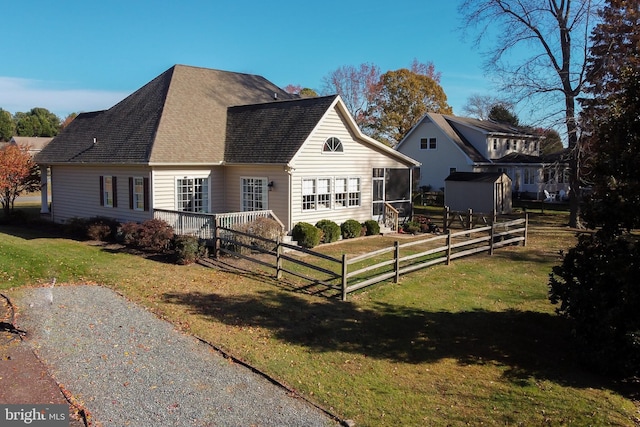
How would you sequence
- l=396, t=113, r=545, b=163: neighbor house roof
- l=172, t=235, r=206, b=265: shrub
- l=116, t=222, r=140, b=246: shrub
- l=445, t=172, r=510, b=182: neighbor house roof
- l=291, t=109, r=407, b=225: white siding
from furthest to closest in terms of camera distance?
1. l=396, t=113, r=545, b=163: neighbor house roof
2. l=445, t=172, r=510, b=182: neighbor house roof
3. l=291, t=109, r=407, b=225: white siding
4. l=116, t=222, r=140, b=246: shrub
5. l=172, t=235, r=206, b=265: shrub

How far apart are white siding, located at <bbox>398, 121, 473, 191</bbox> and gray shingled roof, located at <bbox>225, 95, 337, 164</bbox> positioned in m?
23.2

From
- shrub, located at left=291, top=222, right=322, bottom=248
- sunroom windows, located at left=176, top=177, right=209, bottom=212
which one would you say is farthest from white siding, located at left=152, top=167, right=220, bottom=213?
shrub, located at left=291, top=222, right=322, bottom=248

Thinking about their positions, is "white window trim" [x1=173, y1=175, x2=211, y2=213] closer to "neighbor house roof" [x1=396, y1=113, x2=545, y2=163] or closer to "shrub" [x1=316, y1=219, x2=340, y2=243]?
"shrub" [x1=316, y1=219, x2=340, y2=243]

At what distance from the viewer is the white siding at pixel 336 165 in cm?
2128

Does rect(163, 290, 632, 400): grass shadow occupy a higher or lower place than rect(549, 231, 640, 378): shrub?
lower

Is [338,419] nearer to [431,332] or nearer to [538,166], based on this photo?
[431,332]

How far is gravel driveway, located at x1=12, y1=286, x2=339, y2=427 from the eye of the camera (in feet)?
23.3

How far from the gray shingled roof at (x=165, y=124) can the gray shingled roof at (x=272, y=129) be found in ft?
2.62

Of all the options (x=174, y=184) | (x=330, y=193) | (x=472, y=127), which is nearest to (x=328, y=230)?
(x=330, y=193)

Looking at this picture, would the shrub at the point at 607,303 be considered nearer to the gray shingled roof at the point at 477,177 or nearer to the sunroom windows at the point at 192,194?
the sunroom windows at the point at 192,194

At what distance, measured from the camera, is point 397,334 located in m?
11.0

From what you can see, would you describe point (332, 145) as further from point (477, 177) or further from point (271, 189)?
point (477, 177)

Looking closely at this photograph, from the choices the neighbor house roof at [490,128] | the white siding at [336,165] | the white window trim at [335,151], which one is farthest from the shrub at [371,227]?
the neighbor house roof at [490,128]

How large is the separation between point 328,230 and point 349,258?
4.85 m
